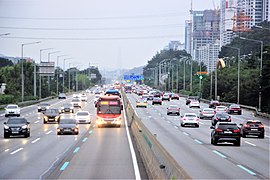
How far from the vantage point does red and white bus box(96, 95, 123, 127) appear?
5256cm

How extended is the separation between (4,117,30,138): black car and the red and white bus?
11746 millimetres

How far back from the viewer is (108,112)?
52.6 m

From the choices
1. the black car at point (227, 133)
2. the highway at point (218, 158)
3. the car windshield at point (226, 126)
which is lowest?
the highway at point (218, 158)

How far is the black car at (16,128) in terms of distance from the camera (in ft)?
135

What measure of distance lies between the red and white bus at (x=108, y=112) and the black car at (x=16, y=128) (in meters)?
11.7

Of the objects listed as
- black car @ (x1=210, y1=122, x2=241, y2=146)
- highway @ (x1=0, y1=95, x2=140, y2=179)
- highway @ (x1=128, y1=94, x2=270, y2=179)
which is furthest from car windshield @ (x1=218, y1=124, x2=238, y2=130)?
highway @ (x1=0, y1=95, x2=140, y2=179)

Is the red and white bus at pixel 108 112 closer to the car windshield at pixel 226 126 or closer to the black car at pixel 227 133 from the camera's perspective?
Result: the black car at pixel 227 133

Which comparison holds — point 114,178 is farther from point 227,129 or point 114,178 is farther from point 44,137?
point 44,137

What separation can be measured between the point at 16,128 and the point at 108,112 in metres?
12.8

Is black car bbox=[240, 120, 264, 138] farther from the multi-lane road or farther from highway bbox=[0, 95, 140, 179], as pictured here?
highway bbox=[0, 95, 140, 179]

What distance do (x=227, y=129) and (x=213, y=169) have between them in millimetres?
12660

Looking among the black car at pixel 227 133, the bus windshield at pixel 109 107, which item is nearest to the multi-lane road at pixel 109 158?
the black car at pixel 227 133

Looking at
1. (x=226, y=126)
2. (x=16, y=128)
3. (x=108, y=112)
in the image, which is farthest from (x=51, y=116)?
(x=226, y=126)

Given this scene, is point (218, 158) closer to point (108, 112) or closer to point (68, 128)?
point (68, 128)
